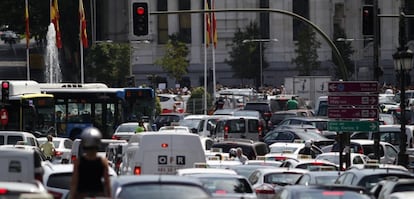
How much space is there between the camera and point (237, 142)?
44.3 meters

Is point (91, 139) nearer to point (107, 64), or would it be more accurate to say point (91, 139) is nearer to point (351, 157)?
point (351, 157)

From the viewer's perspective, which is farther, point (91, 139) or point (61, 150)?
point (61, 150)

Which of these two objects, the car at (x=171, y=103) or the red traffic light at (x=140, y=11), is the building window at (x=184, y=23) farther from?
the red traffic light at (x=140, y=11)

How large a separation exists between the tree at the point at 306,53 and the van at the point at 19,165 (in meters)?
86.2

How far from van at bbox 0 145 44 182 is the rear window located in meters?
0.28

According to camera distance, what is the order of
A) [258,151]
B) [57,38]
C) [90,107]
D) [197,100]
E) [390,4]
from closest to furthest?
1. [258,151]
2. [90,107]
3. [57,38]
4. [197,100]
5. [390,4]

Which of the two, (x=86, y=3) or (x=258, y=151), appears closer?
(x=258, y=151)

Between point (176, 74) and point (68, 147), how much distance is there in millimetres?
65806

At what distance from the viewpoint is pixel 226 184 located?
23.8m

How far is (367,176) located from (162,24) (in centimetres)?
9946

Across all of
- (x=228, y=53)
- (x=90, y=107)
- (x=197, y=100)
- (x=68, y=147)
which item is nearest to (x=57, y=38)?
(x=197, y=100)

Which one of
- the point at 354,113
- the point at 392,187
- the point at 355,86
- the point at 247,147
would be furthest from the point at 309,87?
the point at 392,187

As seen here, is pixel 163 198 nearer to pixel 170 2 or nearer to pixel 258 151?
pixel 258 151

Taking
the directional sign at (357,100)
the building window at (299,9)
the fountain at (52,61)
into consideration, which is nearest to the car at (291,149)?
the directional sign at (357,100)
